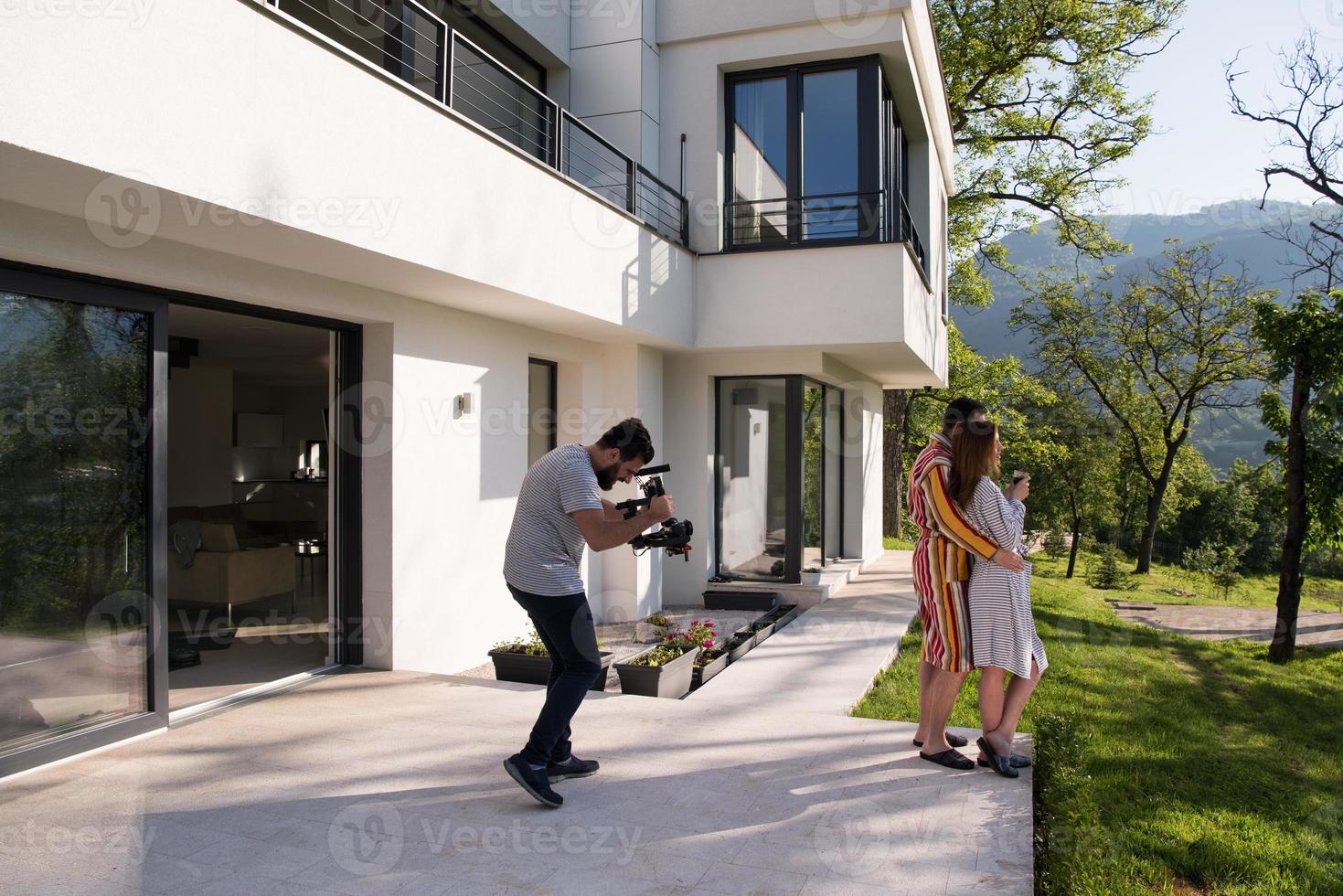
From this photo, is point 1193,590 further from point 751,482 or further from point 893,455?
point 751,482

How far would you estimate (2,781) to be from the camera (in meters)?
3.74

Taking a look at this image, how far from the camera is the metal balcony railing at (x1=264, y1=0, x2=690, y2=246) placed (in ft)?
21.5

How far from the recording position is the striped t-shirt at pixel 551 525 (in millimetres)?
3496

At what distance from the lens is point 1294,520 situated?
1004cm

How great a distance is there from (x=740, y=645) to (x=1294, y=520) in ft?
23.8

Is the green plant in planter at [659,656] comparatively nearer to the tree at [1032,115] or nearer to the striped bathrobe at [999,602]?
the striped bathrobe at [999,602]

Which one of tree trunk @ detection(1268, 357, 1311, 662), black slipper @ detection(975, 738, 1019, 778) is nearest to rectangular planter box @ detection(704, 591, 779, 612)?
black slipper @ detection(975, 738, 1019, 778)

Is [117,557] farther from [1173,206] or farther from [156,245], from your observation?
[1173,206]

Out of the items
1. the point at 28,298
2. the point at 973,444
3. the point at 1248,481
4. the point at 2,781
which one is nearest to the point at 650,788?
the point at 973,444

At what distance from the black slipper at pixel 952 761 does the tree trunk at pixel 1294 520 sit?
8.03m

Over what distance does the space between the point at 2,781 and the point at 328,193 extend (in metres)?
3.01

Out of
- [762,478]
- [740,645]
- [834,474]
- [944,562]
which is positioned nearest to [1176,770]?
[944,562]

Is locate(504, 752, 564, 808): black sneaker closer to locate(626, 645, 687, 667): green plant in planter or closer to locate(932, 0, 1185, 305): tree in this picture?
locate(626, 645, 687, 667): green plant in planter

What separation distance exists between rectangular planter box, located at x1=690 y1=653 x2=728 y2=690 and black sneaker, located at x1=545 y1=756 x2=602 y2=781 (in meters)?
2.24
